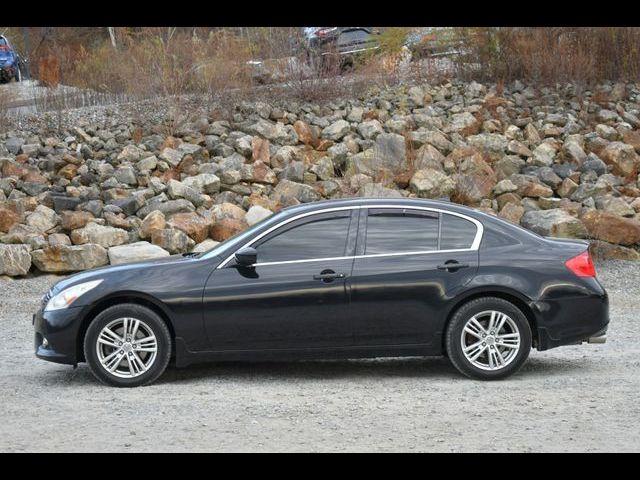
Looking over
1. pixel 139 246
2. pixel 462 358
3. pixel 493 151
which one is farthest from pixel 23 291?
pixel 493 151

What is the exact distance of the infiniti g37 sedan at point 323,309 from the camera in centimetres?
844

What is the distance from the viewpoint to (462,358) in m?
8.45

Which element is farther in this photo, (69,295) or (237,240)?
(237,240)

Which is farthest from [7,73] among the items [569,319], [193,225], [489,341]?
[569,319]

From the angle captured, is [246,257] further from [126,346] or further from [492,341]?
[492,341]

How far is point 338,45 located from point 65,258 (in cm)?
1379

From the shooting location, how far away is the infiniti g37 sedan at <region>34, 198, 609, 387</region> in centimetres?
844

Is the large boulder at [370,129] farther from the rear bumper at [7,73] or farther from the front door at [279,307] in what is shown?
the rear bumper at [7,73]

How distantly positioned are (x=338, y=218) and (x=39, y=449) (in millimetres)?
3297

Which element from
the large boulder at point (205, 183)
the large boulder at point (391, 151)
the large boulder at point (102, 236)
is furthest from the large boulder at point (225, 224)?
the large boulder at point (391, 151)

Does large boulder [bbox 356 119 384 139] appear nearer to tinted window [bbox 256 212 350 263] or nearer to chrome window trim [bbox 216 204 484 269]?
chrome window trim [bbox 216 204 484 269]

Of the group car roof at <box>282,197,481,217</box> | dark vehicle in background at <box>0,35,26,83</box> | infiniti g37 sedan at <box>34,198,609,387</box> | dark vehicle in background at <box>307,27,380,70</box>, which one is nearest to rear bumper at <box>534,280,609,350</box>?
infiniti g37 sedan at <box>34,198,609,387</box>

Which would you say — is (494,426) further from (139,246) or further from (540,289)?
(139,246)

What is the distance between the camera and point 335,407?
764 cm
